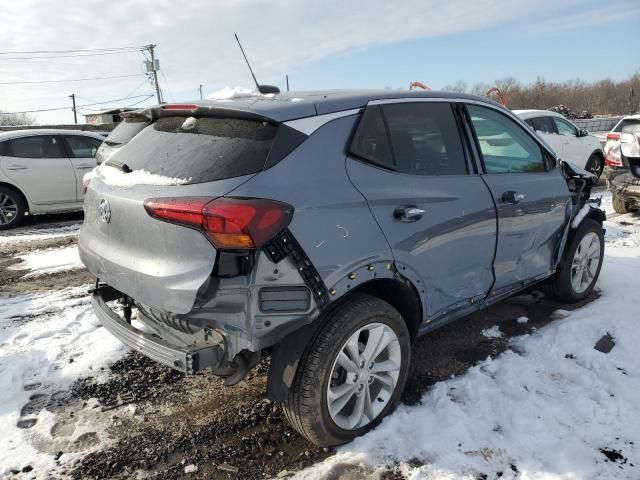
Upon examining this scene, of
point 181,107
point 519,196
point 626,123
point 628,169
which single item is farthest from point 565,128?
point 181,107

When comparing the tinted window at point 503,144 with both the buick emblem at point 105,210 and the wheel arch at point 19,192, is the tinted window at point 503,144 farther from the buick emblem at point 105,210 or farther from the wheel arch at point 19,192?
the wheel arch at point 19,192

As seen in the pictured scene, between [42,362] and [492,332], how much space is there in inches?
133

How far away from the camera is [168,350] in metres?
2.34

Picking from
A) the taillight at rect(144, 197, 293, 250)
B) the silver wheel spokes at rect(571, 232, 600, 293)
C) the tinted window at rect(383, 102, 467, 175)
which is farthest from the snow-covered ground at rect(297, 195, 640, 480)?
the tinted window at rect(383, 102, 467, 175)

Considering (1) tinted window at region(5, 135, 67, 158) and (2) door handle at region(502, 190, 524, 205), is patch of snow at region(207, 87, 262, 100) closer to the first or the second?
(2) door handle at region(502, 190, 524, 205)

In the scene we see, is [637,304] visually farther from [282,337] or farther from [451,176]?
[282,337]

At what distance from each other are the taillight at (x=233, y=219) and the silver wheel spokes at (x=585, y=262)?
10.5 feet

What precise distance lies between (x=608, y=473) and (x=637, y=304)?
2423mm

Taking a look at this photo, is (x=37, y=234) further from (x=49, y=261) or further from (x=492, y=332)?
(x=492, y=332)

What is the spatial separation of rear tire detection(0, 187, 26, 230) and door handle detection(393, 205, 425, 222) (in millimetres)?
8098

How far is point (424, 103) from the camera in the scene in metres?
3.14

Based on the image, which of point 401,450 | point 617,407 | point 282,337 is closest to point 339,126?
point 282,337

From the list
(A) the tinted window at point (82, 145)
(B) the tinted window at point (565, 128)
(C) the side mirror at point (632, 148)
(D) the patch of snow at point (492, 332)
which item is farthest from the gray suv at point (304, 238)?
(B) the tinted window at point (565, 128)

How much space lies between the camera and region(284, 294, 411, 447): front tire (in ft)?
8.01
